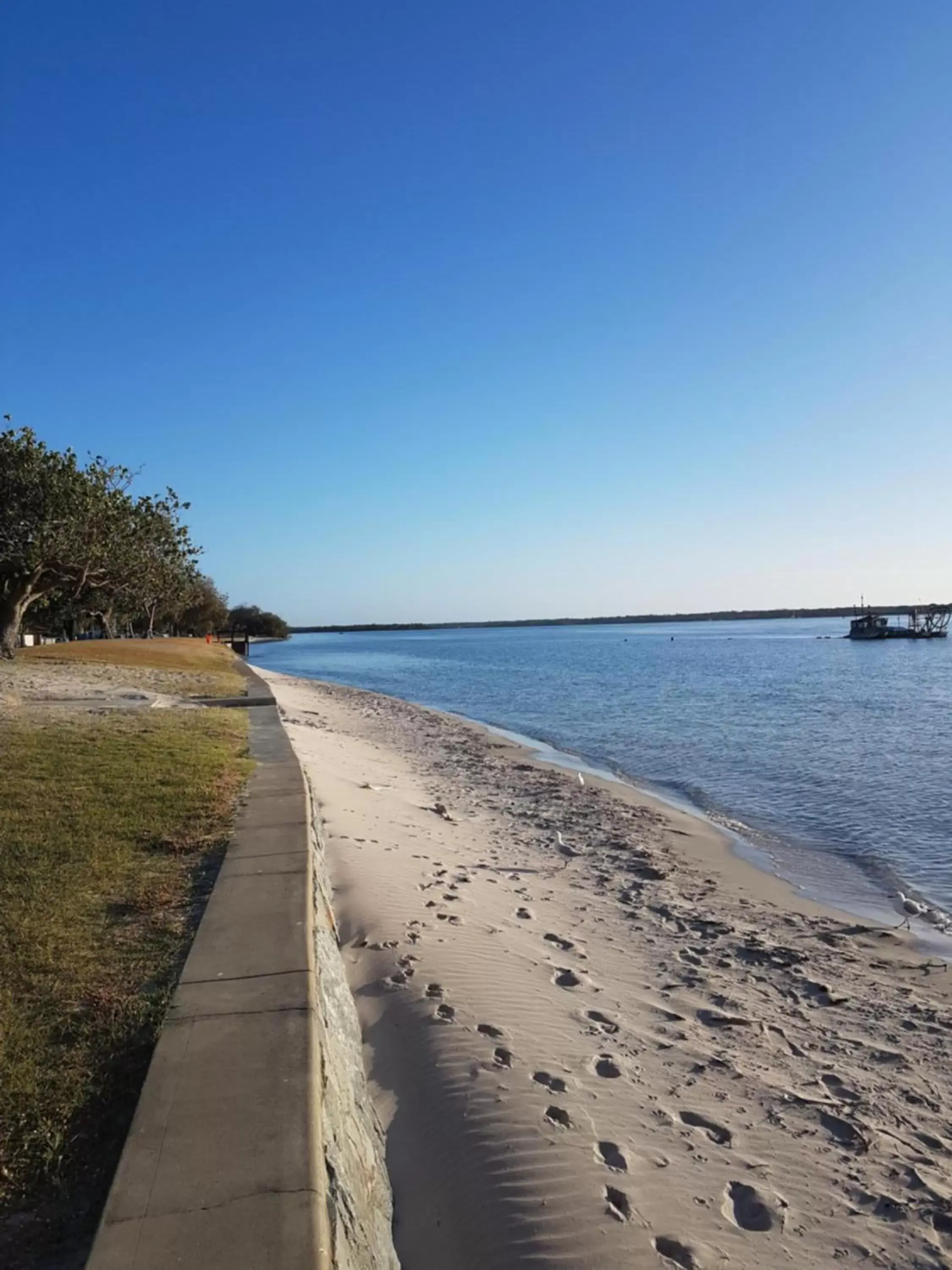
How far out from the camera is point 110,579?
3706 cm

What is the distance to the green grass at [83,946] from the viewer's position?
3.00 metres

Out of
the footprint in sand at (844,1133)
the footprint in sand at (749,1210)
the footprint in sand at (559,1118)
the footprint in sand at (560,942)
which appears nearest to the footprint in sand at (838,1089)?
the footprint in sand at (844,1133)

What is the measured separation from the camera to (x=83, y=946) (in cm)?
477

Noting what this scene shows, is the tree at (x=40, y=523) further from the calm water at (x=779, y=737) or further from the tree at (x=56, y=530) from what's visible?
the calm water at (x=779, y=737)

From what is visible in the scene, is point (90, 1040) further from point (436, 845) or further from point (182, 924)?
point (436, 845)

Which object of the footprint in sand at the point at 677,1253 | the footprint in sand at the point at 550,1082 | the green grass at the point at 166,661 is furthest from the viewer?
the green grass at the point at 166,661

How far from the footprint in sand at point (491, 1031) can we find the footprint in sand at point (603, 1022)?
2.27 feet

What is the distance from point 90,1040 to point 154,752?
7452 mm

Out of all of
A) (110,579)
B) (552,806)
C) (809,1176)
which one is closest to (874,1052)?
(809,1176)

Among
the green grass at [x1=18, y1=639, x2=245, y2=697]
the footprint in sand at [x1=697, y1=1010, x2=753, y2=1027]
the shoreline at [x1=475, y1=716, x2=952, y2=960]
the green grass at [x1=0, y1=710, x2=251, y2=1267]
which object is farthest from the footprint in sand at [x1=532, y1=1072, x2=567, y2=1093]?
the green grass at [x1=18, y1=639, x2=245, y2=697]

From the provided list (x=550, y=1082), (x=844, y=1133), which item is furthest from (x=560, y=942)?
(x=844, y=1133)

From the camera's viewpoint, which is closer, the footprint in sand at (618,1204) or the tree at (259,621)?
the footprint in sand at (618,1204)

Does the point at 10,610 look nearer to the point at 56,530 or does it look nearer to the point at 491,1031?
the point at 56,530

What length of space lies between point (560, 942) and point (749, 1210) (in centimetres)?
332
